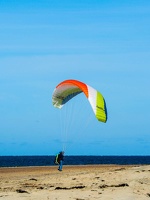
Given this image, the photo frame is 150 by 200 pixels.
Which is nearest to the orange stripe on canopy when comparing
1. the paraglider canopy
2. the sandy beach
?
the paraglider canopy

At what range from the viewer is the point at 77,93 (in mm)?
26516

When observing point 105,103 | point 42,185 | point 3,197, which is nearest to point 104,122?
point 105,103

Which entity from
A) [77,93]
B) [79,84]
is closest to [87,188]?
[79,84]

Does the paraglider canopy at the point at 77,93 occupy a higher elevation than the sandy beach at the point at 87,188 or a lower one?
higher

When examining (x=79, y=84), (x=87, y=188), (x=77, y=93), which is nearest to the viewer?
(x=87, y=188)

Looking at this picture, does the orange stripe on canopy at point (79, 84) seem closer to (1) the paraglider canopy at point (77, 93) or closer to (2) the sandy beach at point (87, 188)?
(1) the paraglider canopy at point (77, 93)

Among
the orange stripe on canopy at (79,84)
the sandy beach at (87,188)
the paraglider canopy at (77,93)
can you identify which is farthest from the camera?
the orange stripe on canopy at (79,84)

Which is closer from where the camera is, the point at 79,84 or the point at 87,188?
the point at 87,188

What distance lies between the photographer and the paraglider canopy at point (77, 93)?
21.2m

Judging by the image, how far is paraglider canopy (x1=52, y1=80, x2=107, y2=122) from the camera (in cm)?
2119

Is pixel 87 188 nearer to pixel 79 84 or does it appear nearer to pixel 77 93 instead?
pixel 79 84

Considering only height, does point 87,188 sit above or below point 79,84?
below

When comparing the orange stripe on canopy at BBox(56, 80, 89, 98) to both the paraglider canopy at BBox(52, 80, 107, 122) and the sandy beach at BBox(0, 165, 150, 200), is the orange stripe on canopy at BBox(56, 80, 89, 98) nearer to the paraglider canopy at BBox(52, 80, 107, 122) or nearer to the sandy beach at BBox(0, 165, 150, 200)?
the paraglider canopy at BBox(52, 80, 107, 122)

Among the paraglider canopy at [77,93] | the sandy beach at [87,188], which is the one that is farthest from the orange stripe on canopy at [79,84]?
the sandy beach at [87,188]
